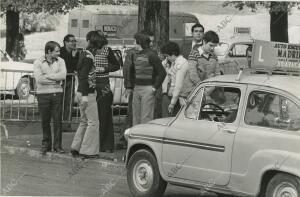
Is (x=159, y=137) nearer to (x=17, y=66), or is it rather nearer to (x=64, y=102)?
(x=64, y=102)

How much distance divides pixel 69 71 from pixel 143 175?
6030 mm

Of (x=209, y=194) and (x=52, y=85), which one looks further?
(x=52, y=85)

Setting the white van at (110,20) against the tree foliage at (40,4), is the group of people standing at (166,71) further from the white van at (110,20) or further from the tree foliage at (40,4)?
the white van at (110,20)

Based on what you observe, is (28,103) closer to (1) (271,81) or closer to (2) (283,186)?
(1) (271,81)

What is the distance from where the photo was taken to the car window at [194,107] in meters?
9.67

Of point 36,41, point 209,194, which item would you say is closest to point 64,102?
point 209,194

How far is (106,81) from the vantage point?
43.7 ft

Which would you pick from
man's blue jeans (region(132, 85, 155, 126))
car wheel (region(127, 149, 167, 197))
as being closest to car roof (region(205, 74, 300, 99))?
car wheel (region(127, 149, 167, 197))

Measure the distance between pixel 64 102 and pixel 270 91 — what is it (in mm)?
7647

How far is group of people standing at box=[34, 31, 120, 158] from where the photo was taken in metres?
12.8

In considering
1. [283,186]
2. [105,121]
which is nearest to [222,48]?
[105,121]

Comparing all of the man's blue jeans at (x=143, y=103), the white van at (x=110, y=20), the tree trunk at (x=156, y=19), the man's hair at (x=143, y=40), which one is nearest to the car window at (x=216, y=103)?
the man's blue jeans at (x=143, y=103)

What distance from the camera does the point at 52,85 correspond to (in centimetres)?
1339

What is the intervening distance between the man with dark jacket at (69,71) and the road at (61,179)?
2413 mm
